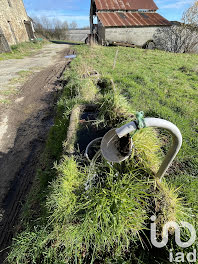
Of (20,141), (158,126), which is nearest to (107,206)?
(158,126)

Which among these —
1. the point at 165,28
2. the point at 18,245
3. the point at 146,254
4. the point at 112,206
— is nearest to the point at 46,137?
the point at 18,245

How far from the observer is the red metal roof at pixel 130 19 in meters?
13.5

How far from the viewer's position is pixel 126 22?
13734 mm

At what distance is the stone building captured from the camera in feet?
43.4

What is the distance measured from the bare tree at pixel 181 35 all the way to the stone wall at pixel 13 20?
1487 cm

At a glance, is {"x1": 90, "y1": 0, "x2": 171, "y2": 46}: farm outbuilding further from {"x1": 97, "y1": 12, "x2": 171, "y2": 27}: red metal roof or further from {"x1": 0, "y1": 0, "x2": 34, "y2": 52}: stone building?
{"x1": 0, "y1": 0, "x2": 34, "y2": 52}: stone building

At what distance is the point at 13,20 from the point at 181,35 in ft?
57.0

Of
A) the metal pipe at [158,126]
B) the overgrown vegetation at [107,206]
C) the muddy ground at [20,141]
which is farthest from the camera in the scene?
the muddy ground at [20,141]

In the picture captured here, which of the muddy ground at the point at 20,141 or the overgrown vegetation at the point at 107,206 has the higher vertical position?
the overgrown vegetation at the point at 107,206

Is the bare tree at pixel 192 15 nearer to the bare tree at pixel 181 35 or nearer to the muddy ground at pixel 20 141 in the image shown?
the bare tree at pixel 181 35

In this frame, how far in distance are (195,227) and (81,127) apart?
7.74 ft

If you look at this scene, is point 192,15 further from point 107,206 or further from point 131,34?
point 107,206

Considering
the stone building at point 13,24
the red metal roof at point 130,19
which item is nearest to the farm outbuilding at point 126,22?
the red metal roof at point 130,19

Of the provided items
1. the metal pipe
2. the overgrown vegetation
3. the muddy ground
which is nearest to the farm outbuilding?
the muddy ground
